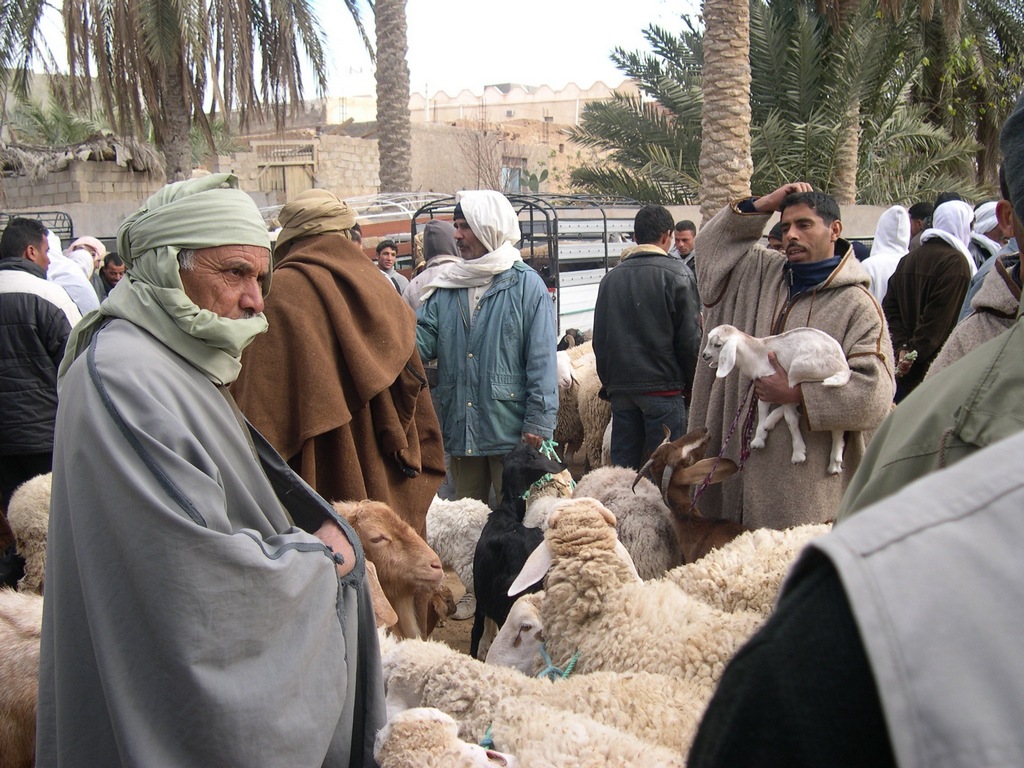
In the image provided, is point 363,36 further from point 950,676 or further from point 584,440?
point 950,676

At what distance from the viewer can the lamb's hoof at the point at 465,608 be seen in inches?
195

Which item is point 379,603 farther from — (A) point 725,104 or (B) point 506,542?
(A) point 725,104

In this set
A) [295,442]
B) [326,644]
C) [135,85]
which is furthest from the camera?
[135,85]

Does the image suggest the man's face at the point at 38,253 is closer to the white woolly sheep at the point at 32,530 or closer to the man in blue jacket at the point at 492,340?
the white woolly sheep at the point at 32,530

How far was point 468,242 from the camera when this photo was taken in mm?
4453

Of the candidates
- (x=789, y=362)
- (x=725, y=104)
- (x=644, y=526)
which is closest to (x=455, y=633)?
(x=644, y=526)

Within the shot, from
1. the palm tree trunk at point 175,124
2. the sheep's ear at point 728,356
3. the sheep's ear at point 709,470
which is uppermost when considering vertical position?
the palm tree trunk at point 175,124

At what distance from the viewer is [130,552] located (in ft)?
5.49

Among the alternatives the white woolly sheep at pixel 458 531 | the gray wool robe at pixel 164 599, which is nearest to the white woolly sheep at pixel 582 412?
the white woolly sheep at pixel 458 531

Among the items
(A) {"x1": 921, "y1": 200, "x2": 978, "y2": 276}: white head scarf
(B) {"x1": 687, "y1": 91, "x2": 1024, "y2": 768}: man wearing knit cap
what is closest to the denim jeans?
(A) {"x1": 921, "y1": 200, "x2": 978, "y2": 276}: white head scarf

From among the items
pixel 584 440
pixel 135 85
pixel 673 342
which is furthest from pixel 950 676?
pixel 135 85

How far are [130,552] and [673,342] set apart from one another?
4103 millimetres

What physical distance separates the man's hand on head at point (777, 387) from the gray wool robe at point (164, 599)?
193 cm

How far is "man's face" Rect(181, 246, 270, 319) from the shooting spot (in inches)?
81.1
